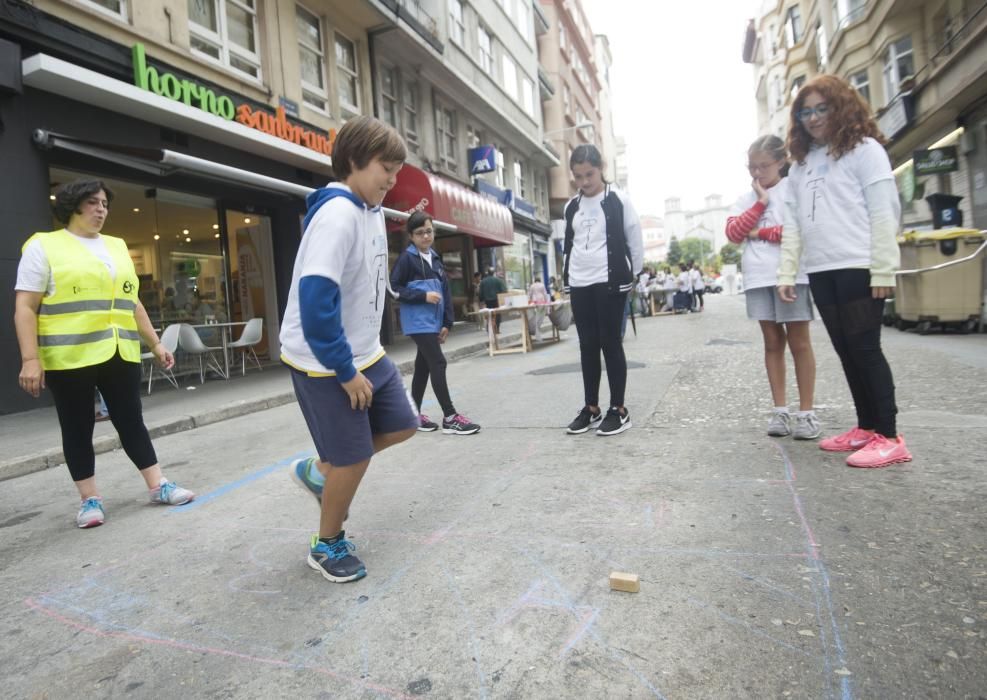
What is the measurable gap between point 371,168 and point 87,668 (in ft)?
6.01

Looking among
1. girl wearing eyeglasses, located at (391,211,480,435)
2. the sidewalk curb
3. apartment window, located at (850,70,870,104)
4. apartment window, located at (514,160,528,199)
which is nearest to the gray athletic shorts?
girl wearing eyeglasses, located at (391,211,480,435)

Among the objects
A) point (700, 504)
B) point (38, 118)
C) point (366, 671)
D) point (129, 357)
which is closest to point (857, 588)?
point (700, 504)

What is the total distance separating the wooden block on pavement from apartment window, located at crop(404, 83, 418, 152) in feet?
52.4

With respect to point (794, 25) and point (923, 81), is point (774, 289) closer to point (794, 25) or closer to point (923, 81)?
point (923, 81)

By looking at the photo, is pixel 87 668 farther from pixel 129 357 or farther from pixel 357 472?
pixel 129 357

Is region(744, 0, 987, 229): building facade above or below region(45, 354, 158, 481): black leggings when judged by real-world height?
above

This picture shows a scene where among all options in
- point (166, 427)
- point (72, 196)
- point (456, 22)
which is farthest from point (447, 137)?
point (72, 196)

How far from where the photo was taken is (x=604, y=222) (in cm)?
445

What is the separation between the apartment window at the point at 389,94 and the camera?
52.0ft

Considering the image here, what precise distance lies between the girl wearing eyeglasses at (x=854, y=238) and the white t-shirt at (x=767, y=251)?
1.26 feet

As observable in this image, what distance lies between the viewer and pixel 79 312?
10.6 ft

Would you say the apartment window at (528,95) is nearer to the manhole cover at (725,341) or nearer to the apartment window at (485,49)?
the apartment window at (485,49)

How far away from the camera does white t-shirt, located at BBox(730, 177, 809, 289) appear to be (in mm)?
3865

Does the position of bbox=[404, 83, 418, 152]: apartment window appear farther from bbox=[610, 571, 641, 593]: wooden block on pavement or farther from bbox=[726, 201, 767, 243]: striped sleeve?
bbox=[610, 571, 641, 593]: wooden block on pavement
